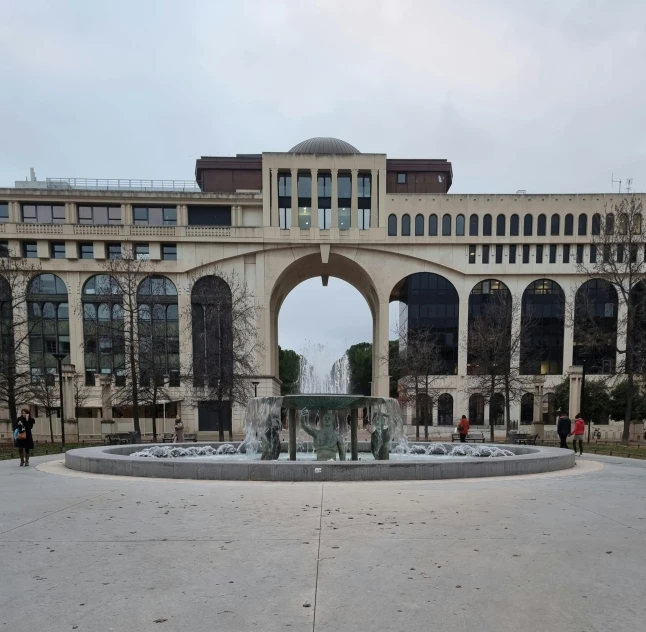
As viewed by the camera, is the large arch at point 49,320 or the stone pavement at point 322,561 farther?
the large arch at point 49,320

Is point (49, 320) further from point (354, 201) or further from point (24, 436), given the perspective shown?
point (24, 436)

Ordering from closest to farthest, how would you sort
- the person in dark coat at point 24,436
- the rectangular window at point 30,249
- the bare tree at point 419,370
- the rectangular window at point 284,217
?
the person in dark coat at point 24,436 → the bare tree at point 419,370 → the rectangular window at point 30,249 → the rectangular window at point 284,217

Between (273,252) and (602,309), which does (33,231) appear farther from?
(602,309)

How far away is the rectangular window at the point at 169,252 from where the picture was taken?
138ft

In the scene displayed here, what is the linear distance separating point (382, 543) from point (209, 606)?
94.5 inches

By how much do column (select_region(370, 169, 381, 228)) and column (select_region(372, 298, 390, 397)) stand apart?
765 centimetres

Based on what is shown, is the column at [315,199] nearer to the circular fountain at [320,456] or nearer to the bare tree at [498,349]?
the bare tree at [498,349]

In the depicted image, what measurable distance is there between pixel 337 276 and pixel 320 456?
3965 centimetres

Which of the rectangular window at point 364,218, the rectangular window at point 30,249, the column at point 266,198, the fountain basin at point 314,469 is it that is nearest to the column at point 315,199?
the column at point 266,198

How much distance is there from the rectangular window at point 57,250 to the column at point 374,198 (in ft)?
96.6

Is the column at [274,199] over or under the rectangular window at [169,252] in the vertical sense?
over

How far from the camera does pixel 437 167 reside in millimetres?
47969

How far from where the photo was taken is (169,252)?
42094 mm

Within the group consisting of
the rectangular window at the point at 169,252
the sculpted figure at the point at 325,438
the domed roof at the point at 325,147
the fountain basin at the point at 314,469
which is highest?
the domed roof at the point at 325,147
